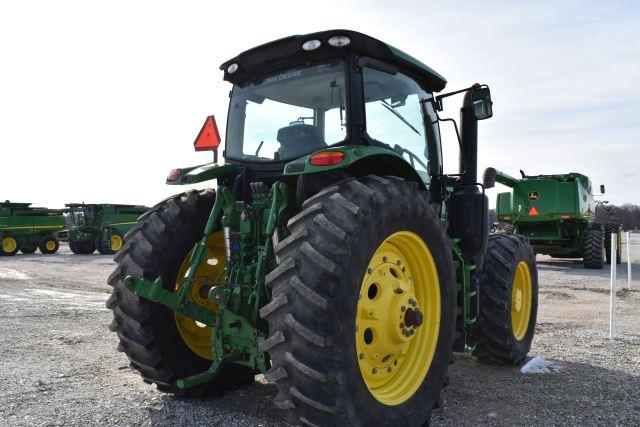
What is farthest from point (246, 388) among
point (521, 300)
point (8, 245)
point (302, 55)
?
point (8, 245)

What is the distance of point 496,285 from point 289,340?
267 centimetres

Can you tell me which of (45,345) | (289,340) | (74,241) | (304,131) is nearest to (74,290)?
(45,345)

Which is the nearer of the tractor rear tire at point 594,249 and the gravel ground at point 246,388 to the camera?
the gravel ground at point 246,388

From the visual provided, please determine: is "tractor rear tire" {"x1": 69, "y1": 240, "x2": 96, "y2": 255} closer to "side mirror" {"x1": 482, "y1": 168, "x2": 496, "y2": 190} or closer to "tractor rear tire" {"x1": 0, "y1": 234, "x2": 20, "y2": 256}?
"tractor rear tire" {"x1": 0, "y1": 234, "x2": 20, "y2": 256}

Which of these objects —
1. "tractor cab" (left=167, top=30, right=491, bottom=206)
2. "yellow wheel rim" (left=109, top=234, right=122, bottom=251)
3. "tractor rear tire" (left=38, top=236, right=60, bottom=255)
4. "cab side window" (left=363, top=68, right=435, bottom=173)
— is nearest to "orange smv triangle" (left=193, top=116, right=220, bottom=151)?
"tractor cab" (left=167, top=30, right=491, bottom=206)

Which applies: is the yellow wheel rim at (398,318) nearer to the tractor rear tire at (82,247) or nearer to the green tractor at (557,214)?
the green tractor at (557,214)

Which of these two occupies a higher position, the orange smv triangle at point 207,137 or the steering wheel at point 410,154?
the orange smv triangle at point 207,137

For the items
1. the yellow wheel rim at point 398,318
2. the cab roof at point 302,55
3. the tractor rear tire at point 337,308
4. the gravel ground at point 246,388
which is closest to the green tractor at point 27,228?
the gravel ground at point 246,388

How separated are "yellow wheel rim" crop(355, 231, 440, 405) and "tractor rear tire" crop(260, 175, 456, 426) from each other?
0.04ft

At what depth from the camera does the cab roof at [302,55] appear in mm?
3381

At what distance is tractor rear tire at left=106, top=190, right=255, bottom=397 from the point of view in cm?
346

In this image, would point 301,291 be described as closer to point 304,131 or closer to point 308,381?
point 308,381

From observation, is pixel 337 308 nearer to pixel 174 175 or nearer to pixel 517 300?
pixel 174 175

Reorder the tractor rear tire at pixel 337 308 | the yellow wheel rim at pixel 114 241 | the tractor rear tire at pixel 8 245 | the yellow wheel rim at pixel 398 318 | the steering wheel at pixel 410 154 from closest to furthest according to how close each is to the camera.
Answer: the tractor rear tire at pixel 337 308, the yellow wheel rim at pixel 398 318, the steering wheel at pixel 410 154, the tractor rear tire at pixel 8 245, the yellow wheel rim at pixel 114 241
